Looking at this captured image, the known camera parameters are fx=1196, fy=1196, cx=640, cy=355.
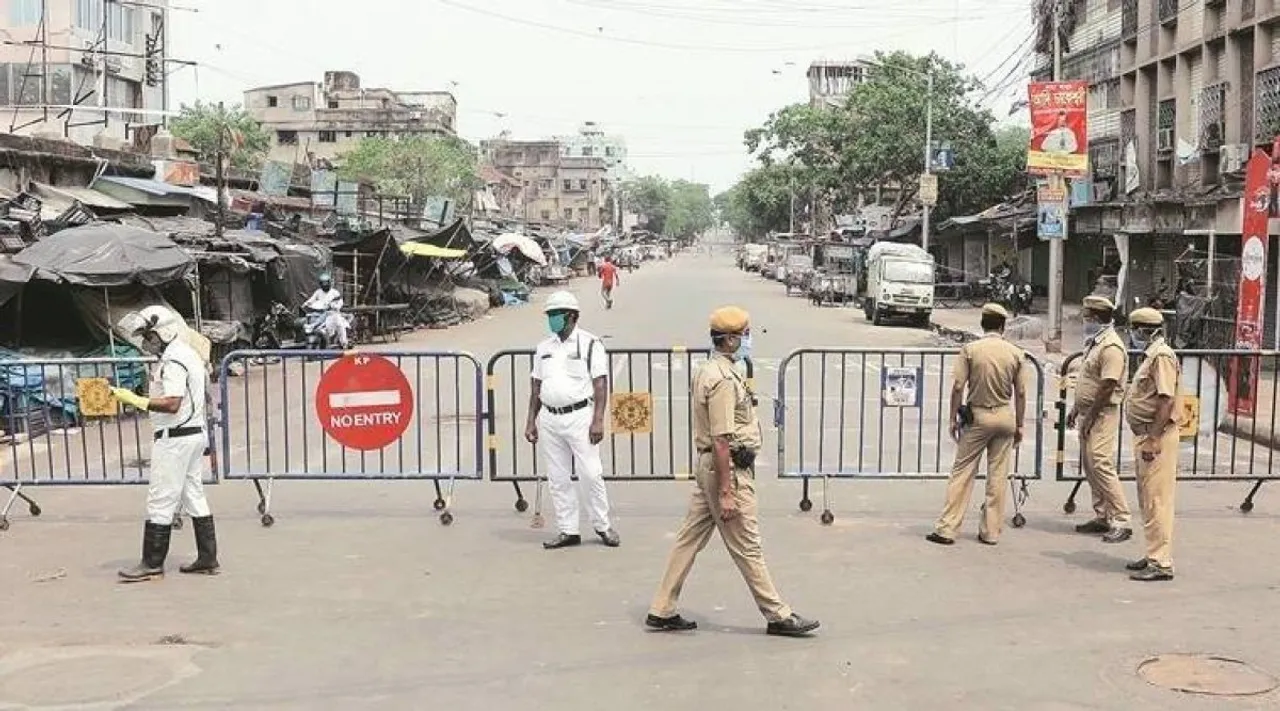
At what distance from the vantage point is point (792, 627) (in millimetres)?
5836

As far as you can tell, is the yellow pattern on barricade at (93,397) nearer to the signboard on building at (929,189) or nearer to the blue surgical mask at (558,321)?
the blue surgical mask at (558,321)

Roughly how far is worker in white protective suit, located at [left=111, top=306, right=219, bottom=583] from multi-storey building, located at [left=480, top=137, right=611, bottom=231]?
380ft

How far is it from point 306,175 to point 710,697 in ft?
123

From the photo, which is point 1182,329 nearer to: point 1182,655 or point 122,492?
point 1182,655

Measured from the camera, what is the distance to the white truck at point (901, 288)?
32.2 metres

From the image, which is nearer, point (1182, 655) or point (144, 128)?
point (1182, 655)

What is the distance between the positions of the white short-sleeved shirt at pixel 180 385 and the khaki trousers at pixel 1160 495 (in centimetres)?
570

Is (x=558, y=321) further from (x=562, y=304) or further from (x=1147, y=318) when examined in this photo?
(x=1147, y=318)

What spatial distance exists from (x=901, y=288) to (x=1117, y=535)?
81.3 ft

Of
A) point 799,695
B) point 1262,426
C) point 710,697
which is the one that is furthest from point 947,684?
point 1262,426

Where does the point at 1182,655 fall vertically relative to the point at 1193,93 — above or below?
below

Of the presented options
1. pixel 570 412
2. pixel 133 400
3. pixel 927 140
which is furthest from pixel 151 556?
pixel 927 140

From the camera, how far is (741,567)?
19.5ft

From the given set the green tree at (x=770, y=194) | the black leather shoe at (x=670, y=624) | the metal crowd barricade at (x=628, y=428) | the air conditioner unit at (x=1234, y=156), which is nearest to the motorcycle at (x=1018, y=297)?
the air conditioner unit at (x=1234, y=156)
